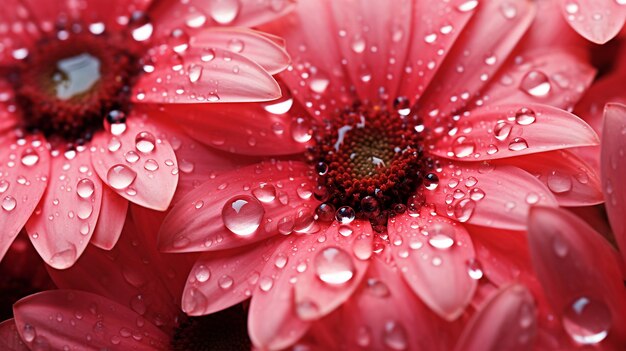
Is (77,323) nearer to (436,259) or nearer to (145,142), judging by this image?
Result: (145,142)

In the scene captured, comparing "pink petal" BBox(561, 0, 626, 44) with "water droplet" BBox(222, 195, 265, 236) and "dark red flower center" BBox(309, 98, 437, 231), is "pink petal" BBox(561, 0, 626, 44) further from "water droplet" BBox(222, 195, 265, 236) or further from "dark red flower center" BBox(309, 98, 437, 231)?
"water droplet" BBox(222, 195, 265, 236)

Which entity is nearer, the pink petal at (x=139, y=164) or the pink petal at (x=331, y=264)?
the pink petal at (x=331, y=264)

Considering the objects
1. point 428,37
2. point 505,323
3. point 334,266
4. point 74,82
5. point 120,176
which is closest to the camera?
point 505,323

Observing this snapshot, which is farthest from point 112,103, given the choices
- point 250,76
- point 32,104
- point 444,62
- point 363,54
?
point 444,62

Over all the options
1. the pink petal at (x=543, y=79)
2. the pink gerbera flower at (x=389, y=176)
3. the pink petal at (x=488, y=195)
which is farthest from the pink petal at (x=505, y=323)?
the pink petal at (x=543, y=79)

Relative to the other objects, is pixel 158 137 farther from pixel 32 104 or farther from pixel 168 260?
pixel 32 104

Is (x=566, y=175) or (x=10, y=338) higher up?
(x=566, y=175)

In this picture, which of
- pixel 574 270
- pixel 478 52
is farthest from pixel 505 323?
pixel 478 52

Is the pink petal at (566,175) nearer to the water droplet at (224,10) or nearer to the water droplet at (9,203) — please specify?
the water droplet at (224,10)
